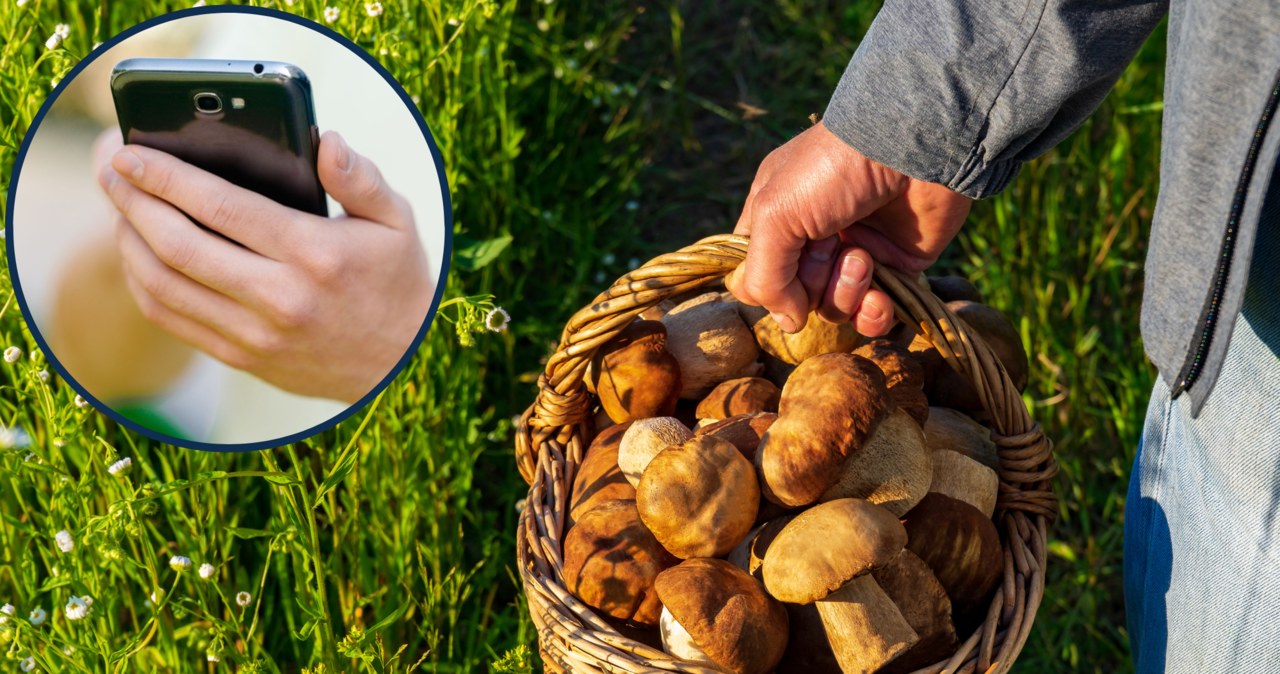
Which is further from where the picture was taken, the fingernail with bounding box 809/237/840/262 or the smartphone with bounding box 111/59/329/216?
the fingernail with bounding box 809/237/840/262

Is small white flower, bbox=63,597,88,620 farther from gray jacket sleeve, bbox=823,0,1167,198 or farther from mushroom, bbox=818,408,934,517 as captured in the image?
gray jacket sleeve, bbox=823,0,1167,198

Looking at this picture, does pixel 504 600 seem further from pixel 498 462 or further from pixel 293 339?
pixel 293 339

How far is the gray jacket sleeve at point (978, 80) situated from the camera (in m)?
1.35

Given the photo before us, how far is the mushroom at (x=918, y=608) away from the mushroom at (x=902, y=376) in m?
0.23

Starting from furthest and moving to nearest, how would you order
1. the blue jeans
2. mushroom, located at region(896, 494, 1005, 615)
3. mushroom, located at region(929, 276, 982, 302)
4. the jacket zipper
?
mushroom, located at region(929, 276, 982, 302), mushroom, located at region(896, 494, 1005, 615), the blue jeans, the jacket zipper

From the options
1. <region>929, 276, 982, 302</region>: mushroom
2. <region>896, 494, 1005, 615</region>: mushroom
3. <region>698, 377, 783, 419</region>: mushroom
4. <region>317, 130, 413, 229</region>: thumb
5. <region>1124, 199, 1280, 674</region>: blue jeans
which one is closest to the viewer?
<region>317, 130, 413, 229</region>: thumb

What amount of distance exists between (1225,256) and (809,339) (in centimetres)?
70

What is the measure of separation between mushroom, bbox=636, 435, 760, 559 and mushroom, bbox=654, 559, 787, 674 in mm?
37

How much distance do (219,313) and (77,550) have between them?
0.63 metres

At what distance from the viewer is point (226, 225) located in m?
1.15

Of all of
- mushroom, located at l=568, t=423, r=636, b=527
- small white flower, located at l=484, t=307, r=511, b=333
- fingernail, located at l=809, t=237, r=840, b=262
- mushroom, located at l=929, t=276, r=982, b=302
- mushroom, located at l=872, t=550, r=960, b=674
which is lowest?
mushroom, located at l=872, t=550, r=960, b=674

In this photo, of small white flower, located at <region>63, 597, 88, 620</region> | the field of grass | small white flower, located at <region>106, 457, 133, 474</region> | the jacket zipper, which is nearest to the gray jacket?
the jacket zipper

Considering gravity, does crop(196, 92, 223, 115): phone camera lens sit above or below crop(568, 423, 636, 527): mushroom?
above

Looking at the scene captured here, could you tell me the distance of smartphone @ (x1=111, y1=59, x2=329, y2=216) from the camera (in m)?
1.14
